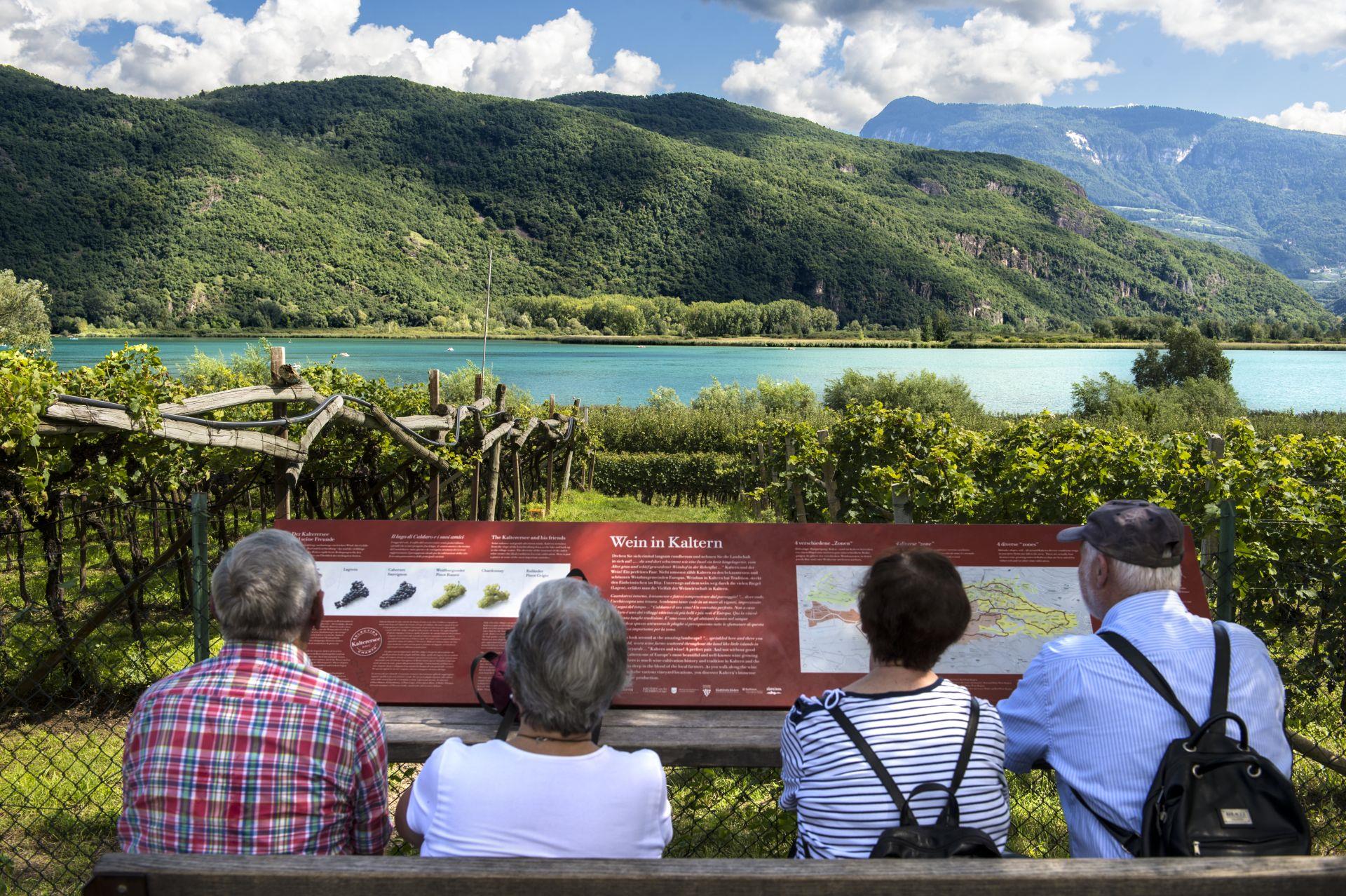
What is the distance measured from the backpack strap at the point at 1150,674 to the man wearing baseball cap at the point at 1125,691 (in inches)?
0.5

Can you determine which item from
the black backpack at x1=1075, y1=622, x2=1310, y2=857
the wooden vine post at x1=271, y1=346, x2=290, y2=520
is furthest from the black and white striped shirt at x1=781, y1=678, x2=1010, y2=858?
the wooden vine post at x1=271, y1=346, x2=290, y2=520

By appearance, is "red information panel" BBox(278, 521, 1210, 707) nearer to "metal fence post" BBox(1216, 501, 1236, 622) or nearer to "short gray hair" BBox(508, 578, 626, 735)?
"metal fence post" BBox(1216, 501, 1236, 622)

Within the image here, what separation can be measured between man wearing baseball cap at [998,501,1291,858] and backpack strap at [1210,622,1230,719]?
12mm

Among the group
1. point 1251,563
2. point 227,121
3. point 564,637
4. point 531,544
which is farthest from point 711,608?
point 227,121

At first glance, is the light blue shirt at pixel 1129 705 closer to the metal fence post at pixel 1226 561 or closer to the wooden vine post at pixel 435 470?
the metal fence post at pixel 1226 561

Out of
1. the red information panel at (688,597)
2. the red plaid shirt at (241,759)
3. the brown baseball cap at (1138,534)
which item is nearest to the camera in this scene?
the red plaid shirt at (241,759)

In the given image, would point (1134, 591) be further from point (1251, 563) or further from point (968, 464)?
point (968, 464)

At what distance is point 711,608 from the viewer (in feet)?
9.29

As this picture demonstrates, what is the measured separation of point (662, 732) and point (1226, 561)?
2050mm

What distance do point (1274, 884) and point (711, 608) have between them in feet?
5.56

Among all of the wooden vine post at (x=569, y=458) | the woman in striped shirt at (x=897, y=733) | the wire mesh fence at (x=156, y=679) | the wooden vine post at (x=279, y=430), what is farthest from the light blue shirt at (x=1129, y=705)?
the wooden vine post at (x=569, y=458)

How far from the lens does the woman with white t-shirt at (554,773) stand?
1583 millimetres

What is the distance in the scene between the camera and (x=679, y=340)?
11456 cm

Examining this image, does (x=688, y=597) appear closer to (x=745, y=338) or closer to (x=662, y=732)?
(x=662, y=732)
